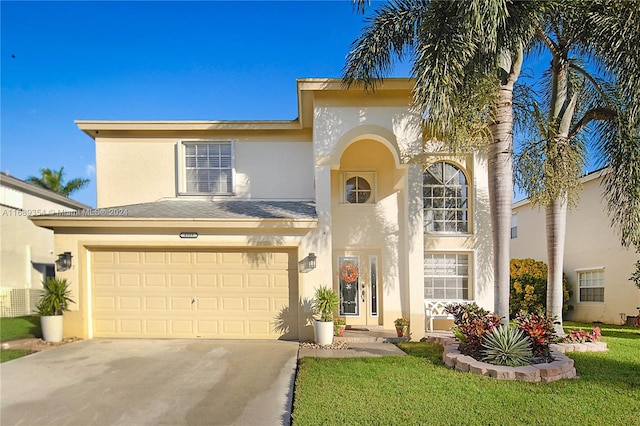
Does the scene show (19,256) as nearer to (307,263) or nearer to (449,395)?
(307,263)

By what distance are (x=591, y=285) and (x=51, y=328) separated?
18.4 meters

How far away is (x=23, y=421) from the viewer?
16.0ft

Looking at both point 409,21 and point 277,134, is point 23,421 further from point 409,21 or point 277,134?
point 409,21

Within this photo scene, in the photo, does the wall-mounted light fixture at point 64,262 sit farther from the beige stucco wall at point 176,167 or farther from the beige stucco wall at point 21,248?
the beige stucco wall at point 176,167

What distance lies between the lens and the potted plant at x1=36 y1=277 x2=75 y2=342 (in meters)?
9.06

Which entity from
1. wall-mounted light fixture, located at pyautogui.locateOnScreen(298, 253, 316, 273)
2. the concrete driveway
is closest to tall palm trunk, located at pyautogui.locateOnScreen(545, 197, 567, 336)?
wall-mounted light fixture, located at pyautogui.locateOnScreen(298, 253, 316, 273)

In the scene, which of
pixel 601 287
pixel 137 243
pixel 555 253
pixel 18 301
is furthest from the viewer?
pixel 601 287

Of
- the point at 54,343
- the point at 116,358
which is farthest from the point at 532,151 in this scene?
the point at 54,343

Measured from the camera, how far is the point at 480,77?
7312 mm

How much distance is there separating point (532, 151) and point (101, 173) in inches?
506

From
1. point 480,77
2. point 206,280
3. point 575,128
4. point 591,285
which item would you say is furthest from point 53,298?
point 591,285

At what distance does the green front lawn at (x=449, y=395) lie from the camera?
15.3ft

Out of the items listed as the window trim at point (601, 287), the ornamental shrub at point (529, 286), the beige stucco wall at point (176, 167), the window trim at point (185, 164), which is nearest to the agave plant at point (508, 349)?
the beige stucco wall at point (176, 167)

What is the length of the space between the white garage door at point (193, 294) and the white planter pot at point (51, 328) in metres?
0.80
